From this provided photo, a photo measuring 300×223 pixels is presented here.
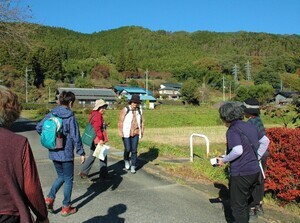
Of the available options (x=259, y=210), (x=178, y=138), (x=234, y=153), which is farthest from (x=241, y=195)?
(x=178, y=138)

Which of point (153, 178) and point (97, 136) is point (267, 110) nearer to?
point (153, 178)

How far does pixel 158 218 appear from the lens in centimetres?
453

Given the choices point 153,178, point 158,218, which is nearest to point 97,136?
point 153,178

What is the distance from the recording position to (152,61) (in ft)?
450

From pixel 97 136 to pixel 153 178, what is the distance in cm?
140

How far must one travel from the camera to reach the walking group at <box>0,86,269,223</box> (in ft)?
6.65

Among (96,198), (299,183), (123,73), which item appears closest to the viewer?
(299,183)

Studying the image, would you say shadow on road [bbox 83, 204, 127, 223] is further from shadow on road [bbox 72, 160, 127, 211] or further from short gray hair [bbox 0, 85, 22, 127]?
short gray hair [bbox 0, 85, 22, 127]

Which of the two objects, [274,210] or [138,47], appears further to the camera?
[138,47]

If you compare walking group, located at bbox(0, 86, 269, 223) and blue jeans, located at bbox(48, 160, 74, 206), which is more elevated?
walking group, located at bbox(0, 86, 269, 223)

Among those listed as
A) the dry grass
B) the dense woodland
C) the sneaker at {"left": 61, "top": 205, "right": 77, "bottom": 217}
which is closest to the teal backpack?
the sneaker at {"left": 61, "top": 205, "right": 77, "bottom": 217}

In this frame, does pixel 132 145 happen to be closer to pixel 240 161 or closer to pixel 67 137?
pixel 67 137

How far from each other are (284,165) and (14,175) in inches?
165

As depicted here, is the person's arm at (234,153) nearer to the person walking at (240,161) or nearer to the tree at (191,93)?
the person walking at (240,161)
